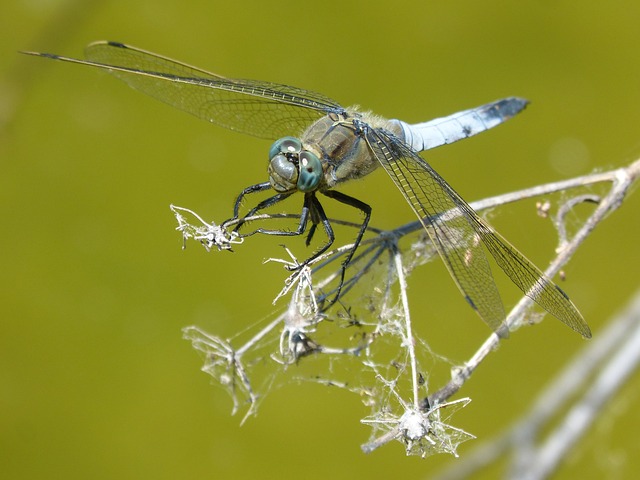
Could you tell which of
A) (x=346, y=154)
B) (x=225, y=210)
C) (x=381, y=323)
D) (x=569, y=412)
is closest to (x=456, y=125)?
(x=346, y=154)

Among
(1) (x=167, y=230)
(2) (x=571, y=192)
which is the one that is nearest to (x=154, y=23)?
(1) (x=167, y=230)

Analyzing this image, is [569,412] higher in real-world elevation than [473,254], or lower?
lower

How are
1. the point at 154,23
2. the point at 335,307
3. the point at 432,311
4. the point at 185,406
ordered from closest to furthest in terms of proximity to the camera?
the point at 335,307, the point at 185,406, the point at 432,311, the point at 154,23

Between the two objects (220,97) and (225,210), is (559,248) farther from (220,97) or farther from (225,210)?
(225,210)

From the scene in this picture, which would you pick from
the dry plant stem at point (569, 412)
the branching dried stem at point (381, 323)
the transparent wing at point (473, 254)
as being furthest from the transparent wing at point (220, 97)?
the dry plant stem at point (569, 412)

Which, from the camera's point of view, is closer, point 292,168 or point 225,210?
point 292,168

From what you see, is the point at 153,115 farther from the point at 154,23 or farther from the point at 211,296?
the point at 211,296

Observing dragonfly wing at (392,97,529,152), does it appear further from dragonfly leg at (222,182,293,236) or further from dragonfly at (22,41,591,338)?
dragonfly leg at (222,182,293,236)
